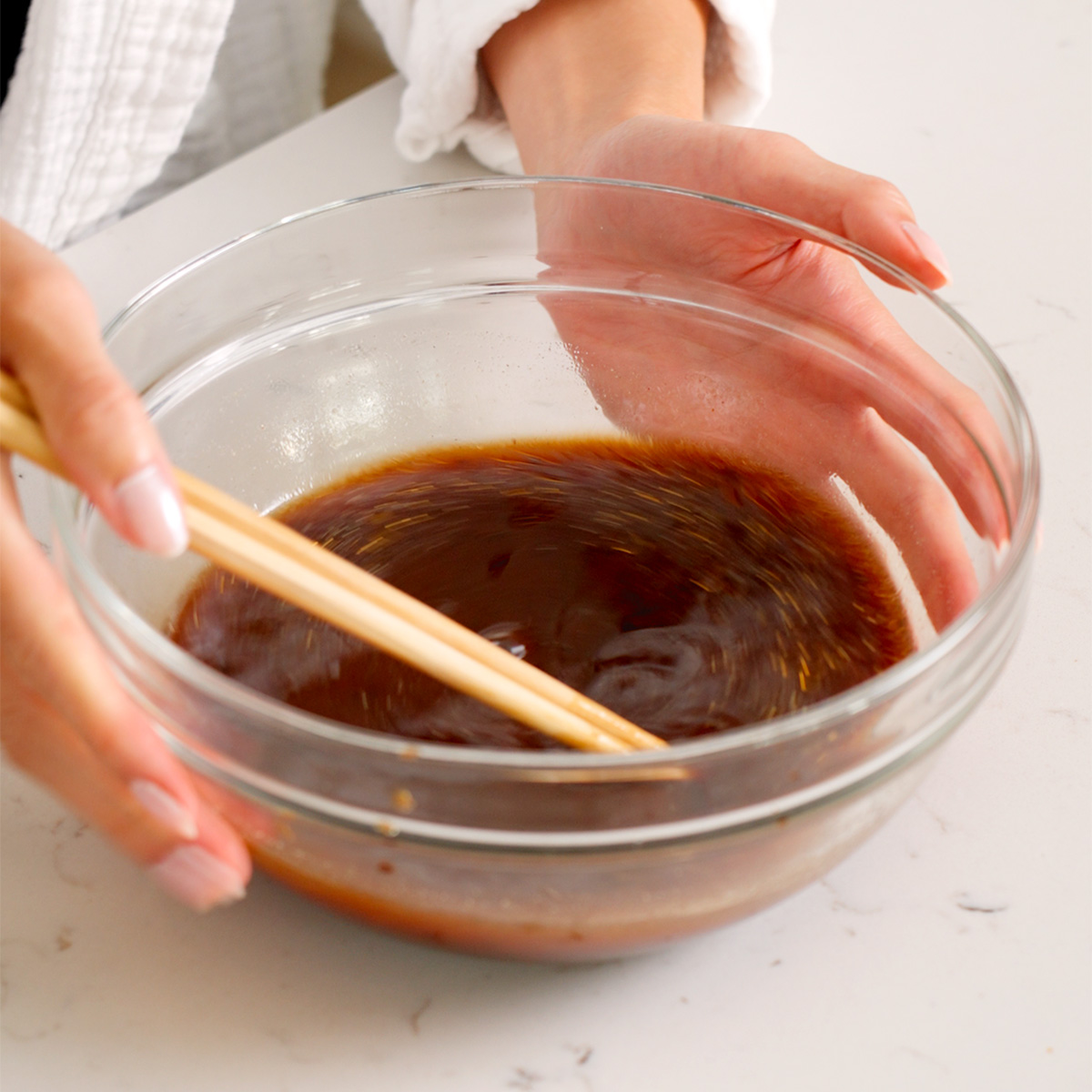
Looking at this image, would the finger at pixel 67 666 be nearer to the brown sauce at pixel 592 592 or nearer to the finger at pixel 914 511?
the brown sauce at pixel 592 592

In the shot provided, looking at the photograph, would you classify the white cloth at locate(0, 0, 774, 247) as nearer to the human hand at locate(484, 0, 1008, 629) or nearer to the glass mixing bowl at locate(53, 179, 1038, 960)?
the human hand at locate(484, 0, 1008, 629)

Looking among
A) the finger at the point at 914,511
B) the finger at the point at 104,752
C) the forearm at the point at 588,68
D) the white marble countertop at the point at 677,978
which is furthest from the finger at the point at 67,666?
the forearm at the point at 588,68

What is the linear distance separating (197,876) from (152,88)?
2.34 feet

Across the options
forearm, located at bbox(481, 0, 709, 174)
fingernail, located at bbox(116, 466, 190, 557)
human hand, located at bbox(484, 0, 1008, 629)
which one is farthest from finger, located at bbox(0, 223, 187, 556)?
forearm, located at bbox(481, 0, 709, 174)

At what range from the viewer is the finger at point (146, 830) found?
43 centimetres

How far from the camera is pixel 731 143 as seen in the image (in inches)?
26.7

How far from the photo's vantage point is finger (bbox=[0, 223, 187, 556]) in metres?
0.40

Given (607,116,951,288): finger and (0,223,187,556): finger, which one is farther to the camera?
(607,116,951,288): finger

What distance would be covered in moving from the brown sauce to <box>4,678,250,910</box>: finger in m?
0.07

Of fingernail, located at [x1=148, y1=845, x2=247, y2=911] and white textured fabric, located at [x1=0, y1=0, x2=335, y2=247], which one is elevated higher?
white textured fabric, located at [x1=0, y1=0, x2=335, y2=247]

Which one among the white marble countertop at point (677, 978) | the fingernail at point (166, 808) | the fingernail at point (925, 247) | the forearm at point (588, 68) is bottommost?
the white marble countertop at point (677, 978)

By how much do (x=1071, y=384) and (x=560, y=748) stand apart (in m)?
0.51

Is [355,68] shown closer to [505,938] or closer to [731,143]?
[731,143]

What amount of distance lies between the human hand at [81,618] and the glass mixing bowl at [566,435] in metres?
0.01
